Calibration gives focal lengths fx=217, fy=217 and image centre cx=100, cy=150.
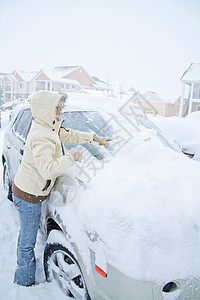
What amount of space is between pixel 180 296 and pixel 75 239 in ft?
2.36

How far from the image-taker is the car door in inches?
107

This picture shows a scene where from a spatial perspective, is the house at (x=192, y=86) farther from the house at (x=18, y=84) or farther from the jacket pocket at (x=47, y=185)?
the house at (x=18, y=84)

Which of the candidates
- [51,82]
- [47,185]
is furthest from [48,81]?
[47,185]

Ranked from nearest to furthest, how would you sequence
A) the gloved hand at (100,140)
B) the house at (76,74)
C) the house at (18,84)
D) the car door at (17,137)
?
1. the gloved hand at (100,140)
2. the car door at (17,137)
3. the house at (76,74)
4. the house at (18,84)

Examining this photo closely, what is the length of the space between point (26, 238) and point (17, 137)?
1468mm

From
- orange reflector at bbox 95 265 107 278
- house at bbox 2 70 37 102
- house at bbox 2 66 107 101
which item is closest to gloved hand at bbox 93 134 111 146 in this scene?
orange reflector at bbox 95 265 107 278

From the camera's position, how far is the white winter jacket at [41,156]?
1594 millimetres

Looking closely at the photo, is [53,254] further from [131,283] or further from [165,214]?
[165,214]

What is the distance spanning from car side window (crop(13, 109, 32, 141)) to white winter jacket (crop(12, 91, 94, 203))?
995mm

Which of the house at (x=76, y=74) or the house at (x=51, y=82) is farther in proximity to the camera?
the house at (x=76, y=74)

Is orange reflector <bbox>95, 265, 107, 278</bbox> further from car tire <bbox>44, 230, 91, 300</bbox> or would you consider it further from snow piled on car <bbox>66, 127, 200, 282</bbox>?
car tire <bbox>44, 230, 91, 300</bbox>

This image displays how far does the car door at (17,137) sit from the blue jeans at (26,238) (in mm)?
863

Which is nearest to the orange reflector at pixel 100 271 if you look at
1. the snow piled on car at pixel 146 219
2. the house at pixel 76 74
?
the snow piled on car at pixel 146 219

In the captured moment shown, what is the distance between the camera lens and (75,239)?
59.8 inches
